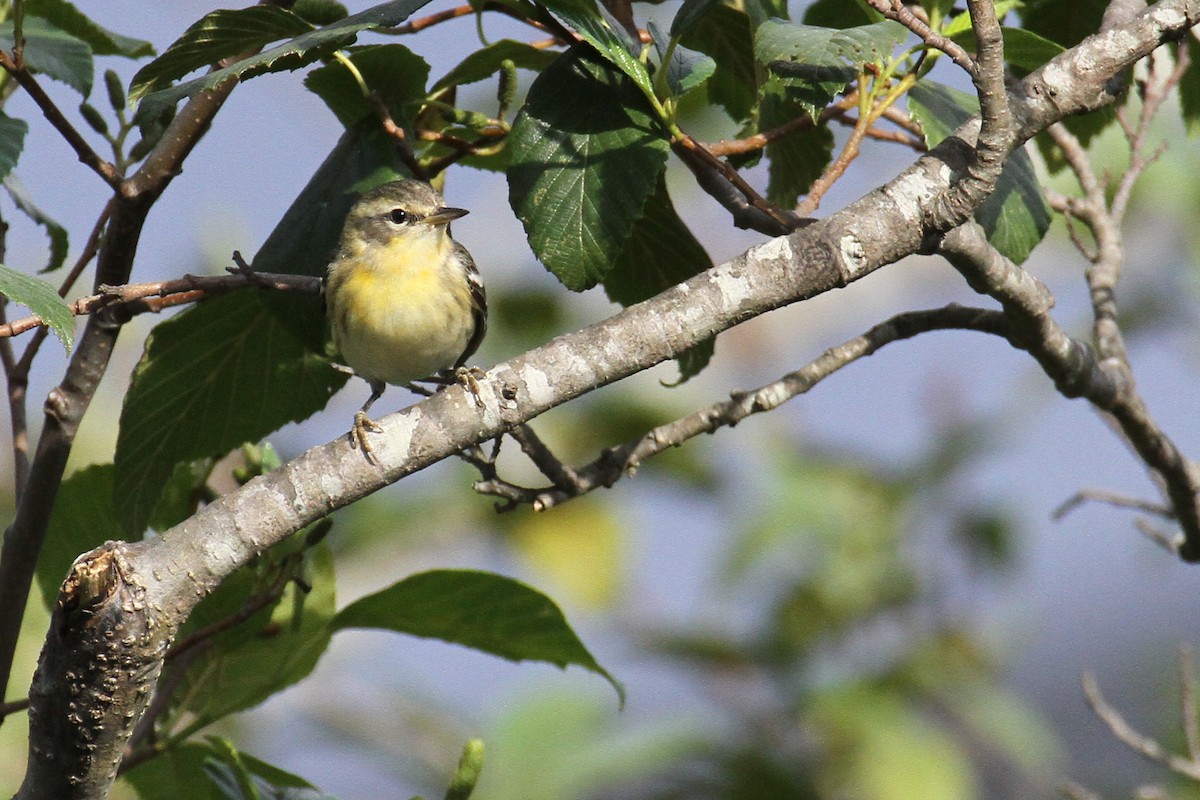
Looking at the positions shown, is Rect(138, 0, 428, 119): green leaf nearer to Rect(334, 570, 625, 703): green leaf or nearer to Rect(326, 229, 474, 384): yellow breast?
Rect(334, 570, 625, 703): green leaf

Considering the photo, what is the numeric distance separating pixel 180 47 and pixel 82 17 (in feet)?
3.26

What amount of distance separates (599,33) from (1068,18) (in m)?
1.70

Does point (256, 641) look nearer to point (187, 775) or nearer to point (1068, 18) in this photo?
point (187, 775)

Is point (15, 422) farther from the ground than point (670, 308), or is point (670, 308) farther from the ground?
point (15, 422)

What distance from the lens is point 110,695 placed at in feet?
6.91

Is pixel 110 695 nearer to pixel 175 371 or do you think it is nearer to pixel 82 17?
pixel 175 371

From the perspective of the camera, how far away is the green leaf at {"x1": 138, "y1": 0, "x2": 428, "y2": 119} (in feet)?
7.86

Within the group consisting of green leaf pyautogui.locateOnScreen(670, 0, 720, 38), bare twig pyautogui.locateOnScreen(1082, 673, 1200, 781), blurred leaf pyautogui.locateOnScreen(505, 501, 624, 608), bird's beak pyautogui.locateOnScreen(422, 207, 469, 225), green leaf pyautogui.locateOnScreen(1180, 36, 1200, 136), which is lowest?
bare twig pyautogui.locateOnScreen(1082, 673, 1200, 781)

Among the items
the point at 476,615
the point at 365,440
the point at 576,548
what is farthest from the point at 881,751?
the point at 365,440

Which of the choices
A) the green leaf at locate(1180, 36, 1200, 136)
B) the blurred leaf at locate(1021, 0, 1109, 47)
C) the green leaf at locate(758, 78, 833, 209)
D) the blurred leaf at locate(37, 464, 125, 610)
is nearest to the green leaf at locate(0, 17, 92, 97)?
the blurred leaf at locate(37, 464, 125, 610)

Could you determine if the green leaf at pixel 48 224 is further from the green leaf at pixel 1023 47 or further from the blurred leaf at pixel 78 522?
the green leaf at pixel 1023 47

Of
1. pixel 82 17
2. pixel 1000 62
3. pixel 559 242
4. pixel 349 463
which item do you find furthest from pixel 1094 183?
pixel 82 17

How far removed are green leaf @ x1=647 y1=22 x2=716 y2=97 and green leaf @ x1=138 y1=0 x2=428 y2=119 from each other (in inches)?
19.9

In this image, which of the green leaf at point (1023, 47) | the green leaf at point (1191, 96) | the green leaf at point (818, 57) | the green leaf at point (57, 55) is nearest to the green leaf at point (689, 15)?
the green leaf at point (818, 57)
